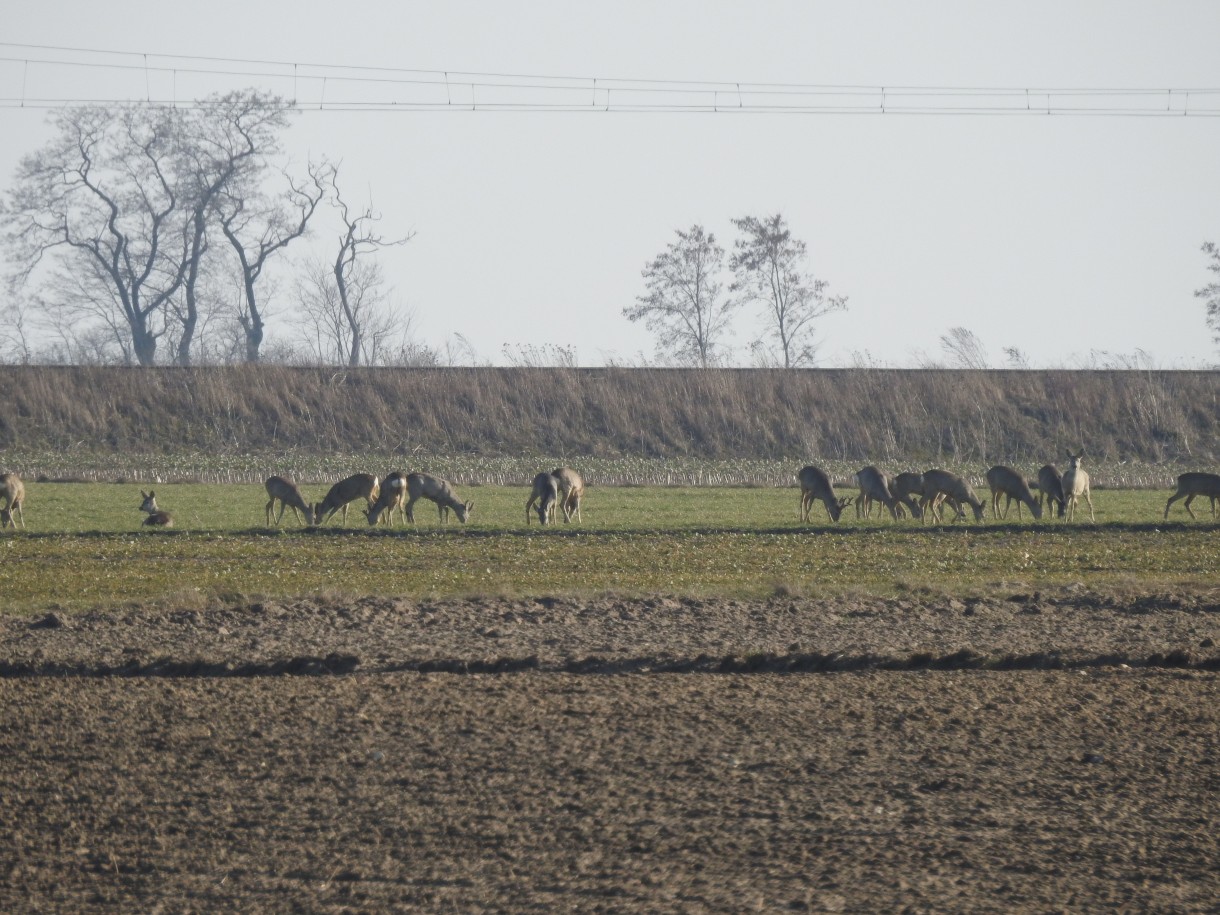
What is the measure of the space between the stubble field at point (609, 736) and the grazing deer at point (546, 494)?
25.9 ft

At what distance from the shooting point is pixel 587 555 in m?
21.9

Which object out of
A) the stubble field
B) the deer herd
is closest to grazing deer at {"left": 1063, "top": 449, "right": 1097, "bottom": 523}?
Answer: the deer herd

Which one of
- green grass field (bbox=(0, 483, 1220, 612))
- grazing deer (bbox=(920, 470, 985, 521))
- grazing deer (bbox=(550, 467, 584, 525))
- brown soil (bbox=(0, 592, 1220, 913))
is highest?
grazing deer (bbox=(550, 467, 584, 525))

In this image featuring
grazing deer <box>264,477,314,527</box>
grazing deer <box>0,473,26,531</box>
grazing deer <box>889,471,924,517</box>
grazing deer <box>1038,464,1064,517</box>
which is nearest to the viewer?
grazing deer <box>0,473,26,531</box>

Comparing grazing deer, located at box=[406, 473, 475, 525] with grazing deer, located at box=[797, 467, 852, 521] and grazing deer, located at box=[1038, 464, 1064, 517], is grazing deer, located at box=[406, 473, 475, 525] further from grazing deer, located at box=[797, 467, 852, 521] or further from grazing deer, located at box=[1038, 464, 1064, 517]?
grazing deer, located at box=[1038, 464, 1064, 517]

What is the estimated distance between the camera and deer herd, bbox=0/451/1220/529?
94.0ft

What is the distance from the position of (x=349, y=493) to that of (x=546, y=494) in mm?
4271

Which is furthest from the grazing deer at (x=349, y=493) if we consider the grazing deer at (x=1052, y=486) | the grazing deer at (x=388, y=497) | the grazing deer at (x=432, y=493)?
the grazing deer at (x=1052, y=486)

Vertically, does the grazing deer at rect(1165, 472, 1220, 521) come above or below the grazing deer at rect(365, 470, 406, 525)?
below

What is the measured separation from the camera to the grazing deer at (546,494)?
28.2m

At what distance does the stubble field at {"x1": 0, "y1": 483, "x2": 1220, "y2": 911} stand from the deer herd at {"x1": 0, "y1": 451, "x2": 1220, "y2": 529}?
832cm

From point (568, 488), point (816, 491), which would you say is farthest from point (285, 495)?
point (816, 491)

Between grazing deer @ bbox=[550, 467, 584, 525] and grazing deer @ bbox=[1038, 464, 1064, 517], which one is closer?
grazing deer @ bbox=[550, 467, 584, 525]

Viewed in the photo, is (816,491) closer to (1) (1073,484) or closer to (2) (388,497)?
(1) (1073,484)
